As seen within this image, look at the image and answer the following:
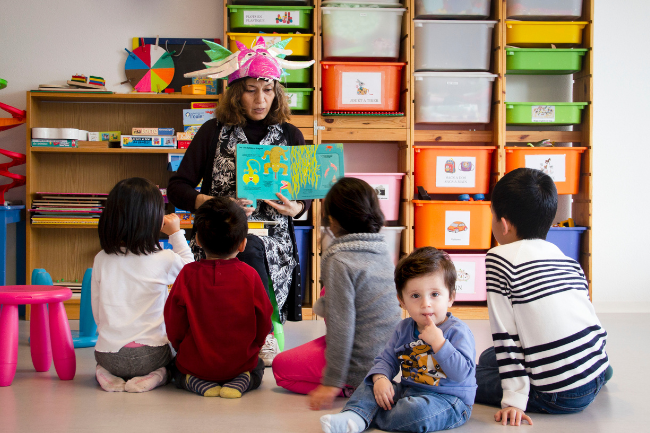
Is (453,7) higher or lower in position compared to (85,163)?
higher

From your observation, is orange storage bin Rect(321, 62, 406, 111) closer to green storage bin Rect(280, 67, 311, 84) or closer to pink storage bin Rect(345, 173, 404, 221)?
green storage bin Rect(280, 67, 311, 84)

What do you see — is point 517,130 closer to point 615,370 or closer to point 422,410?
point 615,370

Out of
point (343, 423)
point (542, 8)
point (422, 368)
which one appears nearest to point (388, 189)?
point (542, 8)

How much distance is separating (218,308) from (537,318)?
3.05 ft

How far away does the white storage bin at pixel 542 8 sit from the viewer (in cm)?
322

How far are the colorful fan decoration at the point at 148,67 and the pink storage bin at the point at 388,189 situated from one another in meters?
1.30

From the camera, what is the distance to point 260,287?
1.80 metres

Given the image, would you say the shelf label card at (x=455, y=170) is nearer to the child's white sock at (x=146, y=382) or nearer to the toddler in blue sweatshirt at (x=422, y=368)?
the toddler in blue sweatshirt at (x=422, y=368)

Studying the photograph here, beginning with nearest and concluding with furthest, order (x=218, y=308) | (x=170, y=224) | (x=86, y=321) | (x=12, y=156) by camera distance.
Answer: (x=218, y=308) < (x=170, y=224) < (x=86, y=321) < (x=12, y=156)

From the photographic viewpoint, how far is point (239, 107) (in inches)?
91.0

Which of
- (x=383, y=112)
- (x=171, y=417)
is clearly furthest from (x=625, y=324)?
(x=171, y=417)

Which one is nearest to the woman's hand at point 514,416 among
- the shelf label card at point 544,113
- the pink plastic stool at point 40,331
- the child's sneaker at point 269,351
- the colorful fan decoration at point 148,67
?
the child's sneaker at point 269,351

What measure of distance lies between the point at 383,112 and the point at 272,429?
7.09 feet

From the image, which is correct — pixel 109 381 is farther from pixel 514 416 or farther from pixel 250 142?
pixel 514 416
